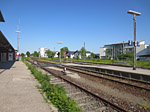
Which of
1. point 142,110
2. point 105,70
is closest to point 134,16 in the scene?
point 105,70

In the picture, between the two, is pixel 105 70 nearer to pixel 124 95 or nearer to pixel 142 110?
pixel 124 95

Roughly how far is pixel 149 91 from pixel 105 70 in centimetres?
857

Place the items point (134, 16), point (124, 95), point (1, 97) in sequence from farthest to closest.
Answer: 1. point (134, 16)
2. point (124, 95)
3. point (1, 97)

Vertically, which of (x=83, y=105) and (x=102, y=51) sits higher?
(x=102, y=51)

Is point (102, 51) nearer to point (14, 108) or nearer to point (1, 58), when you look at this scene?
point (1, 58)

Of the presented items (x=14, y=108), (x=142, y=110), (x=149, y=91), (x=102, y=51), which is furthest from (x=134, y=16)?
(x=102, y=51)

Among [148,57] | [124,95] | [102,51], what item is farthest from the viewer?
[102,51]

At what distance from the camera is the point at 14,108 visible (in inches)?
172

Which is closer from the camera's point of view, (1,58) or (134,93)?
(134,93)

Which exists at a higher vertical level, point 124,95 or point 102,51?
point 102,51

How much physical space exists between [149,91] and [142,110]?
9.38ft

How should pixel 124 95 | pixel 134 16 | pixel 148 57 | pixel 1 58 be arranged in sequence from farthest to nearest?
1. pixel 148 57
2. pixel 1 58
3. pixel 134 16
4. pixel 124 95

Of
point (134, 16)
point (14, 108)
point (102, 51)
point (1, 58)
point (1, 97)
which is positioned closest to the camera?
point (14, 108)

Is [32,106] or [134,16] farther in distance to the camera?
[134,16]
